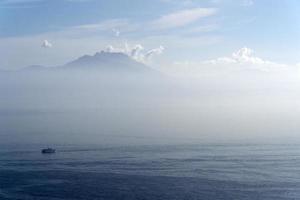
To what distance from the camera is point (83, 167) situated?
3453 centimetres

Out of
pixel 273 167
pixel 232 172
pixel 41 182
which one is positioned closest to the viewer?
pixel 41 182

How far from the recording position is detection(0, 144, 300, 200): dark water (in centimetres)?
2691

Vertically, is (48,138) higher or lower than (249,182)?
higher

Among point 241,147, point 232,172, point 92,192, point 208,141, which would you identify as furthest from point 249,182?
point 208,141

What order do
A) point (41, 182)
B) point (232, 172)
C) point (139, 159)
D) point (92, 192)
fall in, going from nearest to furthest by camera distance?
Answer: point (92, 192) → point (41, 182) → point (232, 172) → point (139, 159)

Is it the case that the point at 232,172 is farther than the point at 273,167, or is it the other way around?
the point at 273,167

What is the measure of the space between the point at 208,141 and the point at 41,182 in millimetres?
25045

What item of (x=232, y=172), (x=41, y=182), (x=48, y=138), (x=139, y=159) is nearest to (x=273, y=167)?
(x=232, y=172)

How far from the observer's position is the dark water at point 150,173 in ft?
88.3

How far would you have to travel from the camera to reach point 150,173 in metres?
32.3

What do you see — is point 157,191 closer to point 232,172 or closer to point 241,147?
point 232,172

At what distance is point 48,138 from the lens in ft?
174

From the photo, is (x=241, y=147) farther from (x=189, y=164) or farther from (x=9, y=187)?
(x=9, y=187)

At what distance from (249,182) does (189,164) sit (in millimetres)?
6958
